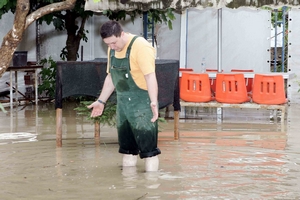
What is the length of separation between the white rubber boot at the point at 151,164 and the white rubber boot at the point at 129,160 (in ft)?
1.01

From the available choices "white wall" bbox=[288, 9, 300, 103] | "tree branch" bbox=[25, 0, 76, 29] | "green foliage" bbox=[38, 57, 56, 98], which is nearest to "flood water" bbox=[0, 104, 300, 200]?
"tree branch" bbox=[25, 0, 76, 29]

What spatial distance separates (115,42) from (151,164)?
1.34 meters

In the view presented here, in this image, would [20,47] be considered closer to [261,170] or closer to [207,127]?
[207,127]

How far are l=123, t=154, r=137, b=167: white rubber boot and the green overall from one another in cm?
43

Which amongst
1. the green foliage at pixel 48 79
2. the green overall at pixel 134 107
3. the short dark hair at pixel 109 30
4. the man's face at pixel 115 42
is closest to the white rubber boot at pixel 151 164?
the green overall at pixel 134 107

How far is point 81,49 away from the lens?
1889 cm

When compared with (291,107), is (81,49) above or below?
above

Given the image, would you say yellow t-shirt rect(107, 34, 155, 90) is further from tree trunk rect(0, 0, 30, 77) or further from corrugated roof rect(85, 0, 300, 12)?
tree trunk rect(0, 0, 30, 77)

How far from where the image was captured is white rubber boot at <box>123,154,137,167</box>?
760 cm

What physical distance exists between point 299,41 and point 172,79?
300 inches

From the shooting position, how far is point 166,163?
8.18m

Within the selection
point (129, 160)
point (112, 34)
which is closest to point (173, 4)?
point (129, 160)

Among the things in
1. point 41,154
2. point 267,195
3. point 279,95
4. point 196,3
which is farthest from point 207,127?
point 267,195

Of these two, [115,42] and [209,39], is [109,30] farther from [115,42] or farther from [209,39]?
[209,39]
